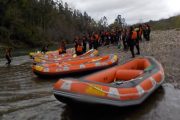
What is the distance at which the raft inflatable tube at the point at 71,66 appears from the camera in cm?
1499

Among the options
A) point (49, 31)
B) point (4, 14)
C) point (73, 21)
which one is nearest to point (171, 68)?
point (4, 14)

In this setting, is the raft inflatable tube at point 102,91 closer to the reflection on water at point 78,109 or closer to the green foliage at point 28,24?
the reflection on water at point 78,109

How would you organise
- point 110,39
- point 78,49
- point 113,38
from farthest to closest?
point 110,39 < point 113,38 < point 78,49

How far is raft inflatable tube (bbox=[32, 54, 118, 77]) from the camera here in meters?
15.0

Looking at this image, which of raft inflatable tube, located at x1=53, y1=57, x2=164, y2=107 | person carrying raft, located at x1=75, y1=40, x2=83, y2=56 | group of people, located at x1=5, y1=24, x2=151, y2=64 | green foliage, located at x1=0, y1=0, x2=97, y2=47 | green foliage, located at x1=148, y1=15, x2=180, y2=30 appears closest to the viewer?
raft inflatable tube, located at x1=53, y1=57, x2=164, y2=107

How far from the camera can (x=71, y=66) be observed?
50.3 feet


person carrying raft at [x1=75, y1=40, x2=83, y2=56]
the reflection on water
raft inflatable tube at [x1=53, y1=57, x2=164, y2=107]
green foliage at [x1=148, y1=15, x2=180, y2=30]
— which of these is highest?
green foliage at [x1=148, y1=15, x2=180, y2=30]

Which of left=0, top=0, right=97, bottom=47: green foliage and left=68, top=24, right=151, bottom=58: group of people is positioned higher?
left=0, top=0, right=97, bottom=47: green foliage

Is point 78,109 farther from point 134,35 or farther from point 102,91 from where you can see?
point 134,35

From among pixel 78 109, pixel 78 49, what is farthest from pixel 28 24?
pixel 78 109

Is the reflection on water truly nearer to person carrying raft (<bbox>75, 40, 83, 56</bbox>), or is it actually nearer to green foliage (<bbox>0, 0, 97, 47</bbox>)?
person carrying raft (<bbox>75, 40, 83, 56</bbox>)

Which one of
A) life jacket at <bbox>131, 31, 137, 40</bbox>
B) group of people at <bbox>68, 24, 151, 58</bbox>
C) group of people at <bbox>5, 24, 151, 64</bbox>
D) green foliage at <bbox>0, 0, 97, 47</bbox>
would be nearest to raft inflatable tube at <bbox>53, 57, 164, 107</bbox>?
life jacket at <bbox>131, 31, 137, 40</bbox>

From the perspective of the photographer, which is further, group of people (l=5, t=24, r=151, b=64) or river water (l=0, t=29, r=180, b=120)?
group of people (l=5, t=24, r=151, b=64)

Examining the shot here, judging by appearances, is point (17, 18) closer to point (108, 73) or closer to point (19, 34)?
point (19, 34)
